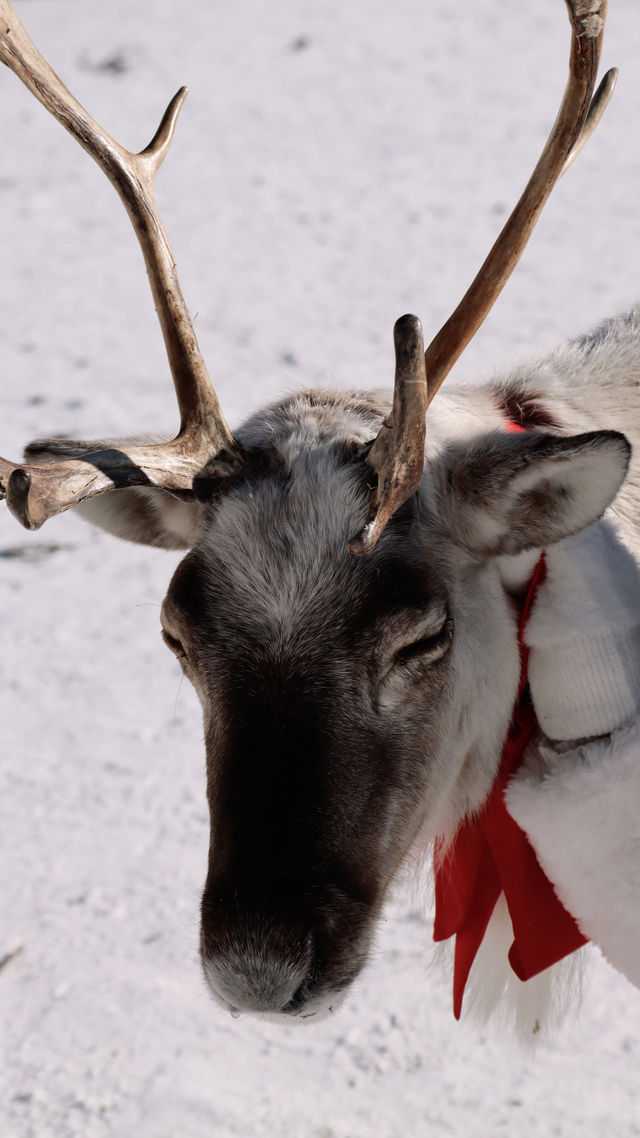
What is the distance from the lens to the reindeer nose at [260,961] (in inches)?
83.4

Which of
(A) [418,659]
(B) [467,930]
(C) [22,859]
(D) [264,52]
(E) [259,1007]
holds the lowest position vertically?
(C) [22,859]

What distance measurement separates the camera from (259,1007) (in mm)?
→ 2166

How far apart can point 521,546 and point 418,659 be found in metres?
0.36

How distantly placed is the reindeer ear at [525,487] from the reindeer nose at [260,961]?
944mm

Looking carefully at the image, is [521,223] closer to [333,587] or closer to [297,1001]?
[333,587]

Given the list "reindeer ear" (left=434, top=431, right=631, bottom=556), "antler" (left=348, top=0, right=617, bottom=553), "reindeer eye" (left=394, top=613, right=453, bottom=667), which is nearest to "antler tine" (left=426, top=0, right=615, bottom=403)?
"antler" (left=348, top=0, right=617, bottom=553)

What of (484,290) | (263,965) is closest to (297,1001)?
(263,965)

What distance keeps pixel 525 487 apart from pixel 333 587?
1.52 feet

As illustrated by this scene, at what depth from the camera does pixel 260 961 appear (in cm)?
212

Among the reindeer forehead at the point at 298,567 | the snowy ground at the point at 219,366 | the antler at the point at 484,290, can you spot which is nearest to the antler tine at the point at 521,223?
the antler at the point at 484,290

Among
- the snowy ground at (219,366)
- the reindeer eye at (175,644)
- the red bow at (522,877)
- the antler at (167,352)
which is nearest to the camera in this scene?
the antler at (167,352)

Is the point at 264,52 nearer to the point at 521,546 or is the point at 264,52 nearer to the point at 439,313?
the point at 439,313

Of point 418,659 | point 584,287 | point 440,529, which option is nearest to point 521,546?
point 440,529

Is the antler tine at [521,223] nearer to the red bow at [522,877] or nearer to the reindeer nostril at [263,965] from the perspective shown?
the red bow at [522,877]
